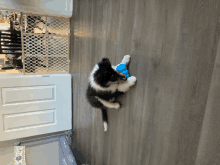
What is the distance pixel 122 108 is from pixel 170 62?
0.50m

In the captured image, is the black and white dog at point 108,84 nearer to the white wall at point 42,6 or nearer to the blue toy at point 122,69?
the blue toy at point 122,69

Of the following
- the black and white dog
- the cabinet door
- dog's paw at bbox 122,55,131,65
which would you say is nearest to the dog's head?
the black and white dog

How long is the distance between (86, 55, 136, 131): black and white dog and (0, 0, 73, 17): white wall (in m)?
1.31

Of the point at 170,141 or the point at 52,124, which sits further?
the point at 52,124

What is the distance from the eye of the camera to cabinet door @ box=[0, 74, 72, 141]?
5.83 ft

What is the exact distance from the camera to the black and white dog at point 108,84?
900 mm

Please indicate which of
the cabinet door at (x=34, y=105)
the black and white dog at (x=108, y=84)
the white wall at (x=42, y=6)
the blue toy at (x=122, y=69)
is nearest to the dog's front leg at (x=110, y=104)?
the black and white dog at (x=108, y=84)

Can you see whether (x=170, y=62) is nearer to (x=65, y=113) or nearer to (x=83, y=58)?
(x=83, y=58)

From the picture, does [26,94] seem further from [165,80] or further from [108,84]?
[165,80]

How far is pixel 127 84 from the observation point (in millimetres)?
940

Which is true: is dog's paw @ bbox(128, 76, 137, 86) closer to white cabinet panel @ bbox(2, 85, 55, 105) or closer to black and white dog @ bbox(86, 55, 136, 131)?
black and white dog @ bbox(86, 55, 136, 131)

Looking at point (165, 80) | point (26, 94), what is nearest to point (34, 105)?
point (26, 94)

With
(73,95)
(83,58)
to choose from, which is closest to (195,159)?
(83,58)

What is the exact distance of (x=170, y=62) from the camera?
702 mm
